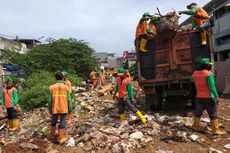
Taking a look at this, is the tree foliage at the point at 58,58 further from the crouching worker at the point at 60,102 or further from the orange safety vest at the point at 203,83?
the orange safety vest at the point at 203,83

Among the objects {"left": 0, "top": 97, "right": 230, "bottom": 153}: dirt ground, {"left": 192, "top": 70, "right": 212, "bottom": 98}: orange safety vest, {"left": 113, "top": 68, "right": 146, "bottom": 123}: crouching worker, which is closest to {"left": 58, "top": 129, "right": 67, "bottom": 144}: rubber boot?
{"left": 0, "top": 97, "right": 230, "bottom": 153}: dirt ground

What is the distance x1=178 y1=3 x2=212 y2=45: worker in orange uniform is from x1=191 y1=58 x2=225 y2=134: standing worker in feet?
5.04

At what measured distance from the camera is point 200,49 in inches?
308

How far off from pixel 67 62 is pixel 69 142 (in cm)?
1707

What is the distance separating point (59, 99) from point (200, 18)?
412 centimetres

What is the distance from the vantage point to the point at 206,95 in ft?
20.6

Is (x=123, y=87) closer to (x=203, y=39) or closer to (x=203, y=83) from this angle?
(x=203, y=83)

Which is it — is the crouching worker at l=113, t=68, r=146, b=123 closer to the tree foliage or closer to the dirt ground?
the dirt ground

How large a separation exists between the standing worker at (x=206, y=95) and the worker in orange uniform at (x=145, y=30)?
221 cm

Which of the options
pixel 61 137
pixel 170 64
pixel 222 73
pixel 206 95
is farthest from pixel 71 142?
pixel 222 73

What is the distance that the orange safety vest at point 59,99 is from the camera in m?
6.47

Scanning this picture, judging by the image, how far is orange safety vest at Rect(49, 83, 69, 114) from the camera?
647cm

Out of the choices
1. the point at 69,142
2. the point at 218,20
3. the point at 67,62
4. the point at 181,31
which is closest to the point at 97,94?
the point at 181,31

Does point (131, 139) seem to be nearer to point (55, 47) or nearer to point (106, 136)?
point (106, 136)
